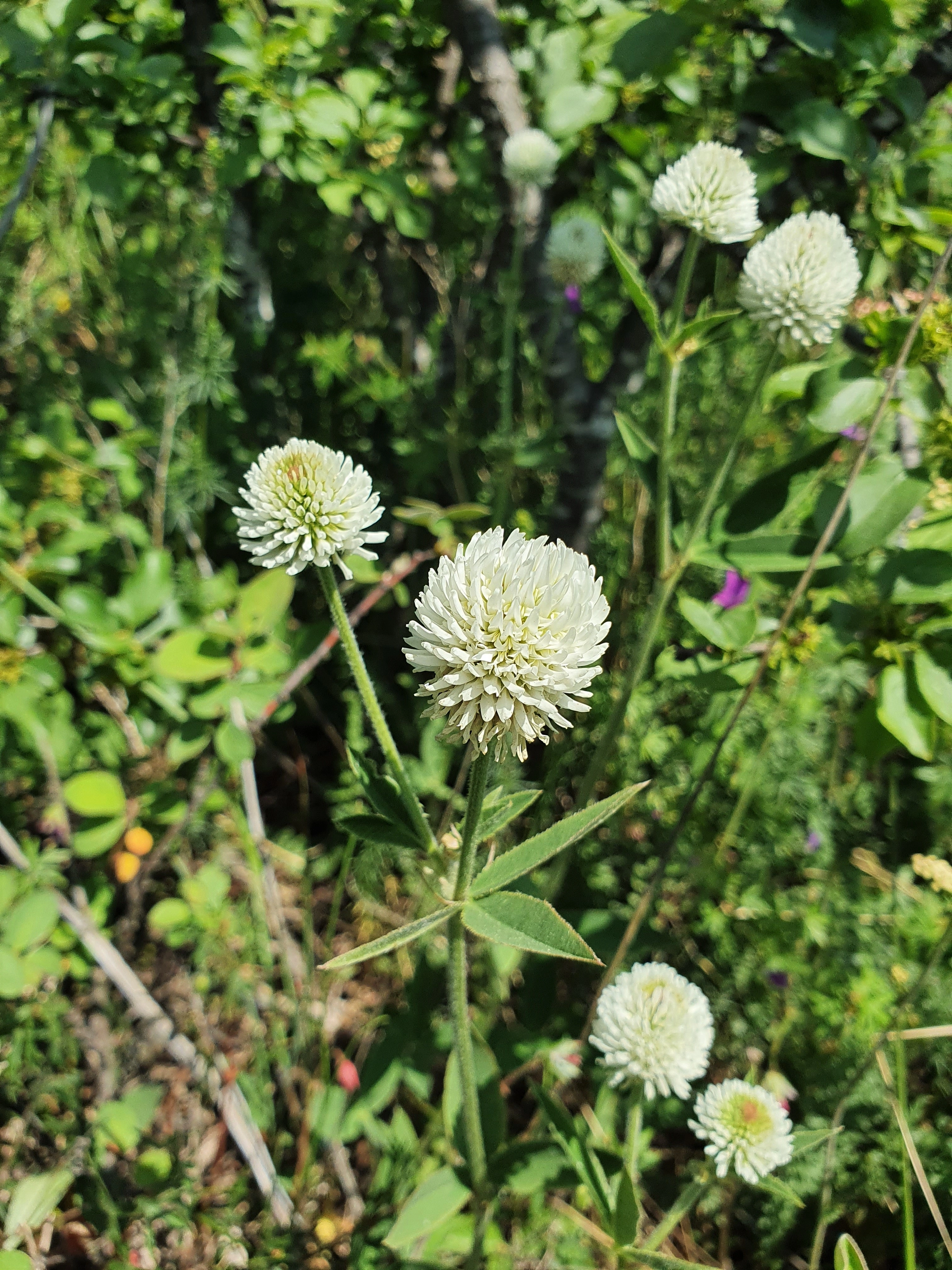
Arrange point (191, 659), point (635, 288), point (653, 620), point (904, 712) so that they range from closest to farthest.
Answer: point (635, 288) < point (904, 712) < point (653, 620) < point (191, 659)

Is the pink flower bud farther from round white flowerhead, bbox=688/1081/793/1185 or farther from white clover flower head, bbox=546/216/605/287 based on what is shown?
white clover flower head, bbox=546/216/605/287

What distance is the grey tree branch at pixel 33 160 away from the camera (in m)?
1.40

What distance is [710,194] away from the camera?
1275 millimetres

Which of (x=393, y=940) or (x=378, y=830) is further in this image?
(x=378, y=830)

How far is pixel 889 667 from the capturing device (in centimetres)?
127

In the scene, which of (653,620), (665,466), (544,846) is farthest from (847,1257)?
(665,466)

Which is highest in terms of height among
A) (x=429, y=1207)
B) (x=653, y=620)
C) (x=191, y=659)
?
(x=653, y=620)

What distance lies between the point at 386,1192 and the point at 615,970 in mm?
664

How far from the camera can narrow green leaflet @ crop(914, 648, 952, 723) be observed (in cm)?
118

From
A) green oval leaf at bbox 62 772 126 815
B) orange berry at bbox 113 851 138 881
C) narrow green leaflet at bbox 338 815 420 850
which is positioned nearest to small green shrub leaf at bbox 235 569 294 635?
green oval leaf at bbox 62 772 126 815

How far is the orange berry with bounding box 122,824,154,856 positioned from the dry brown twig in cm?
15

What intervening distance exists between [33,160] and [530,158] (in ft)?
2.99

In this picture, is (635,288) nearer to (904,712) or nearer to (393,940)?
(904,712)

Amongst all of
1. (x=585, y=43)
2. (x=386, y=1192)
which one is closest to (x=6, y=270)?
(x=585, y=43)
